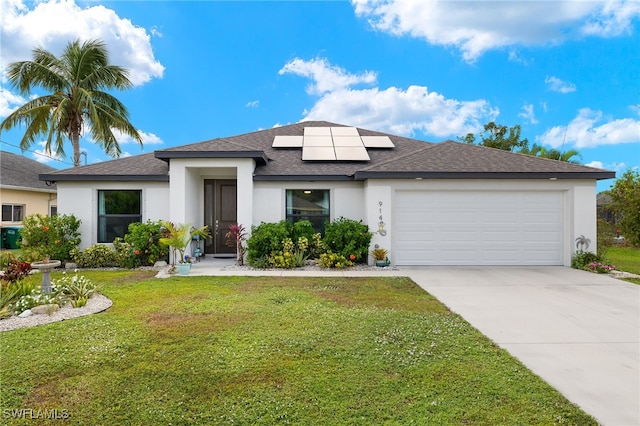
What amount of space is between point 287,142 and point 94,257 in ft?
24.4

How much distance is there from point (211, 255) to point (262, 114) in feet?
29.6

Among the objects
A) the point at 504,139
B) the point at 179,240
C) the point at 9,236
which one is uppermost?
the point at 504,139

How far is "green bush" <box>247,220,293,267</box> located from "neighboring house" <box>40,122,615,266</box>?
73 centimetres

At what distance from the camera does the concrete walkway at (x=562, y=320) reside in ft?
10.5

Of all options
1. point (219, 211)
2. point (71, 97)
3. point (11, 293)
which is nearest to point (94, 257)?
point (219, 211)

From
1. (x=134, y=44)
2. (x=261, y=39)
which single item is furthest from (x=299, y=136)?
(x=134, y=44)

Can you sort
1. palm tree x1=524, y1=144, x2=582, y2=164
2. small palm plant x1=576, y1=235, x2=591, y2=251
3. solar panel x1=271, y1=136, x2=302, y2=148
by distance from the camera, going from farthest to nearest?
1. palm tree x1=524, y1=144, x2=582, y2=164
2. solar panel x1=271, y1=136, x2=302, y2=148
3. small palm plant x1=576, y1=235, x2=591, y2=251

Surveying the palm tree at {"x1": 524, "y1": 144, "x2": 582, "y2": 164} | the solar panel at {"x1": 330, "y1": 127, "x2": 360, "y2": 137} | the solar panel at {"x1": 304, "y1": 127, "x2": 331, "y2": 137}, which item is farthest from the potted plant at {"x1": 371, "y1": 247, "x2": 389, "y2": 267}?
the palm tree at {"x1": 524, "y1": 144, "x2": 582, "y2": 164}

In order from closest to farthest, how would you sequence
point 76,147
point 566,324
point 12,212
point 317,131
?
point 566,324 → point 317,131 → point 76,147 → point 12,212

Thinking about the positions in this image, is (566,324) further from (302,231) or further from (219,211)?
(219,211)

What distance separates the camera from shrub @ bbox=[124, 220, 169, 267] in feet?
32.3

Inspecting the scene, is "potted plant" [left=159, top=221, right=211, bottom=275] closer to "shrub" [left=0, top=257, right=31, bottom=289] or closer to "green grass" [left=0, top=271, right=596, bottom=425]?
"green grass" [left=0, top=271, right=596, bottom=425]

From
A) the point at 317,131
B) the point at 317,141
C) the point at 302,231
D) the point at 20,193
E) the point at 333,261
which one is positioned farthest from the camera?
the point at 20,193

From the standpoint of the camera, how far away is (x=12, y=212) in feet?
56.0
